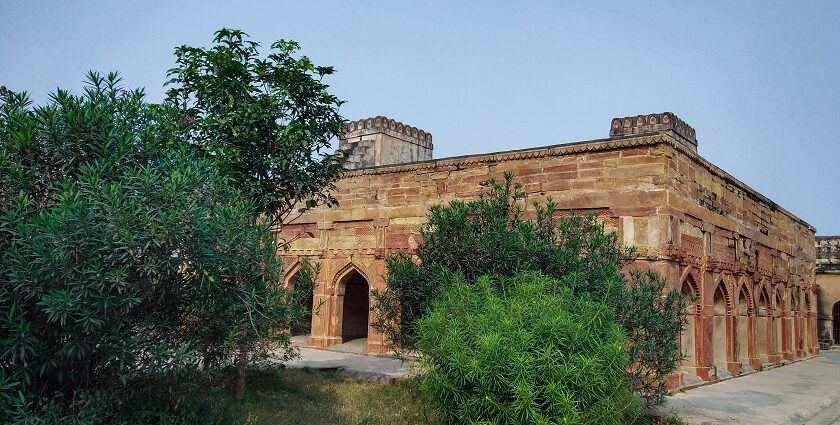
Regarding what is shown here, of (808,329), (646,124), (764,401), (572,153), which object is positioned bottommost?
(764,401)

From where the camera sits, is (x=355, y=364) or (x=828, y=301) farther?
(x=828, y=301)

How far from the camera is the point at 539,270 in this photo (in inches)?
277

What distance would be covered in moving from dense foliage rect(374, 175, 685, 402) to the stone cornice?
3100 millimetres

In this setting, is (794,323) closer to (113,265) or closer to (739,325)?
(739,325)

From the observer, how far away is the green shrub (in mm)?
5301

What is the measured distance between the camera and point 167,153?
5305 millimetres

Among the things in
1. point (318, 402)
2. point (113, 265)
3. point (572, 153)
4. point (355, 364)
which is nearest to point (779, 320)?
point (572, 153)

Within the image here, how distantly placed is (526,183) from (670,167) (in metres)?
2.46

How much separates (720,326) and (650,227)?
395 centimetres

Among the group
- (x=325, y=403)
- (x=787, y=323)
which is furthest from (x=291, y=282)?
(x=787, y=323)

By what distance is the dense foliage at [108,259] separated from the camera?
421 cm

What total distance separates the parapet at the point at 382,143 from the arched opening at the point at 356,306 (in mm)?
3246

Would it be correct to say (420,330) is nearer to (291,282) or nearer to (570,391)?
(570,391)

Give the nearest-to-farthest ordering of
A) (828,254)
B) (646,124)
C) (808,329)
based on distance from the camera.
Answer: (646,124), (808,329), (828,254)
